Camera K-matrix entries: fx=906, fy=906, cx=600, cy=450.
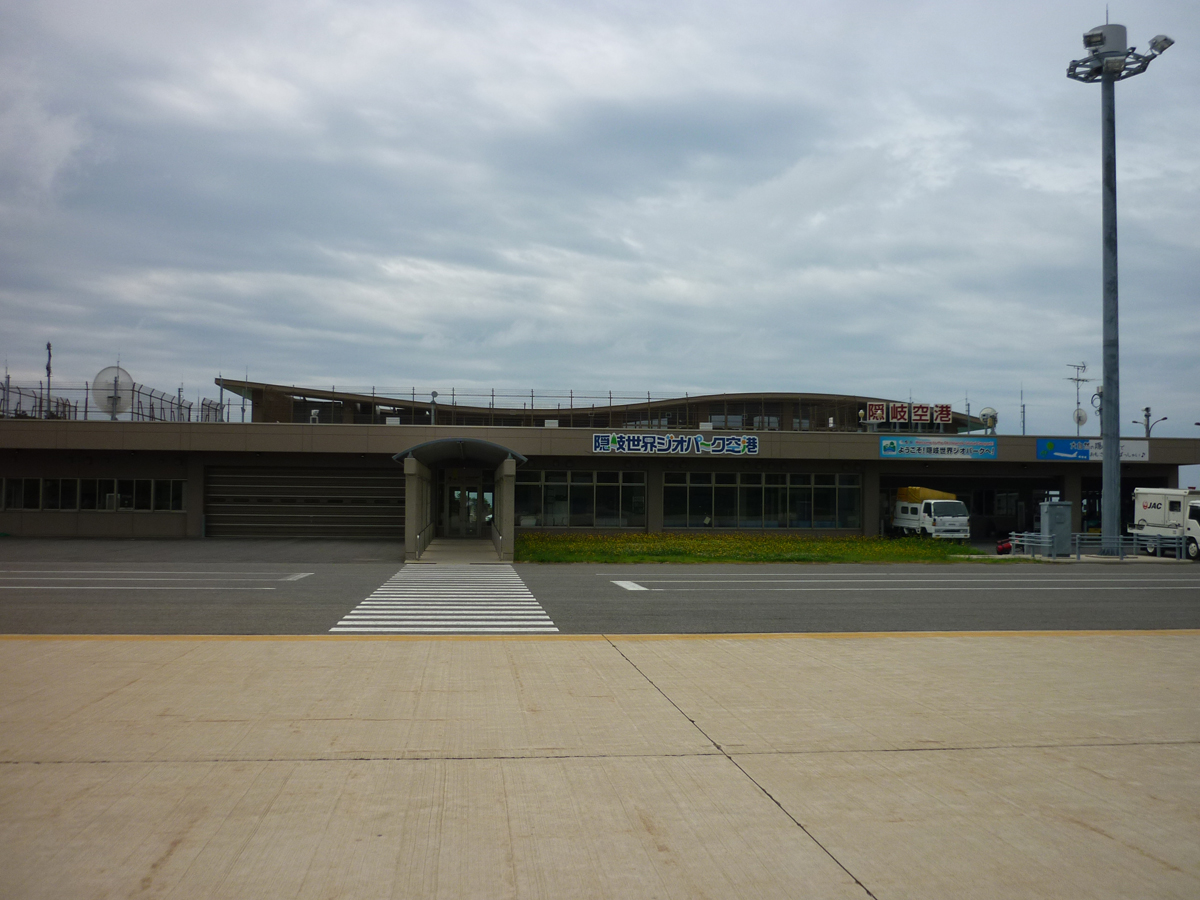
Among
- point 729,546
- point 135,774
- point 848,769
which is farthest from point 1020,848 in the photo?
point 729,546

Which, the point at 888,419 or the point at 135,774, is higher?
the point at 888,419

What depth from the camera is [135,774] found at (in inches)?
251

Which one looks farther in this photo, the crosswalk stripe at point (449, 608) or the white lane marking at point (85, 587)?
the white lane marking at point (85, 587)

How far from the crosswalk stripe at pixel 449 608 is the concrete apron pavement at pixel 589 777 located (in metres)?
2.89

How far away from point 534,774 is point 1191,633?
12126 mm

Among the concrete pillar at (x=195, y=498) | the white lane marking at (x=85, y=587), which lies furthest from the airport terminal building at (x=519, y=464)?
the white lane marking at (x=85, y=587)

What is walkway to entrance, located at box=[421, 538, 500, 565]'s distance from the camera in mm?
29031

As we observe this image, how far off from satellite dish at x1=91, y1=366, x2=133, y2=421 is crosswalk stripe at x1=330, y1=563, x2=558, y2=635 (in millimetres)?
22113

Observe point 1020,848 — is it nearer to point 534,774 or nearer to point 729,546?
point 534,774

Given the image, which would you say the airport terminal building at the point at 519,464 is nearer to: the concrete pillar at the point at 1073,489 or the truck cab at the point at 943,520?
the concrete pillar at the point at 1073,489

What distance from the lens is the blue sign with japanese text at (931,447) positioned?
41000 mm

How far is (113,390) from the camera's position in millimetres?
38875

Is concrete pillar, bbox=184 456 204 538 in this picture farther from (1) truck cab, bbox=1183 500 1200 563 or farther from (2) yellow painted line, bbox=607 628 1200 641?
(1) truck cab, bbox=1183 500 1200 563

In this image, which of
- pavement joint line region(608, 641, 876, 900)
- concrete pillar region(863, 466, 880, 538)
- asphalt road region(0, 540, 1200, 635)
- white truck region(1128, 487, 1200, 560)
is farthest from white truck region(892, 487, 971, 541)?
pavement joint line region(608, 641, 876, 900)
